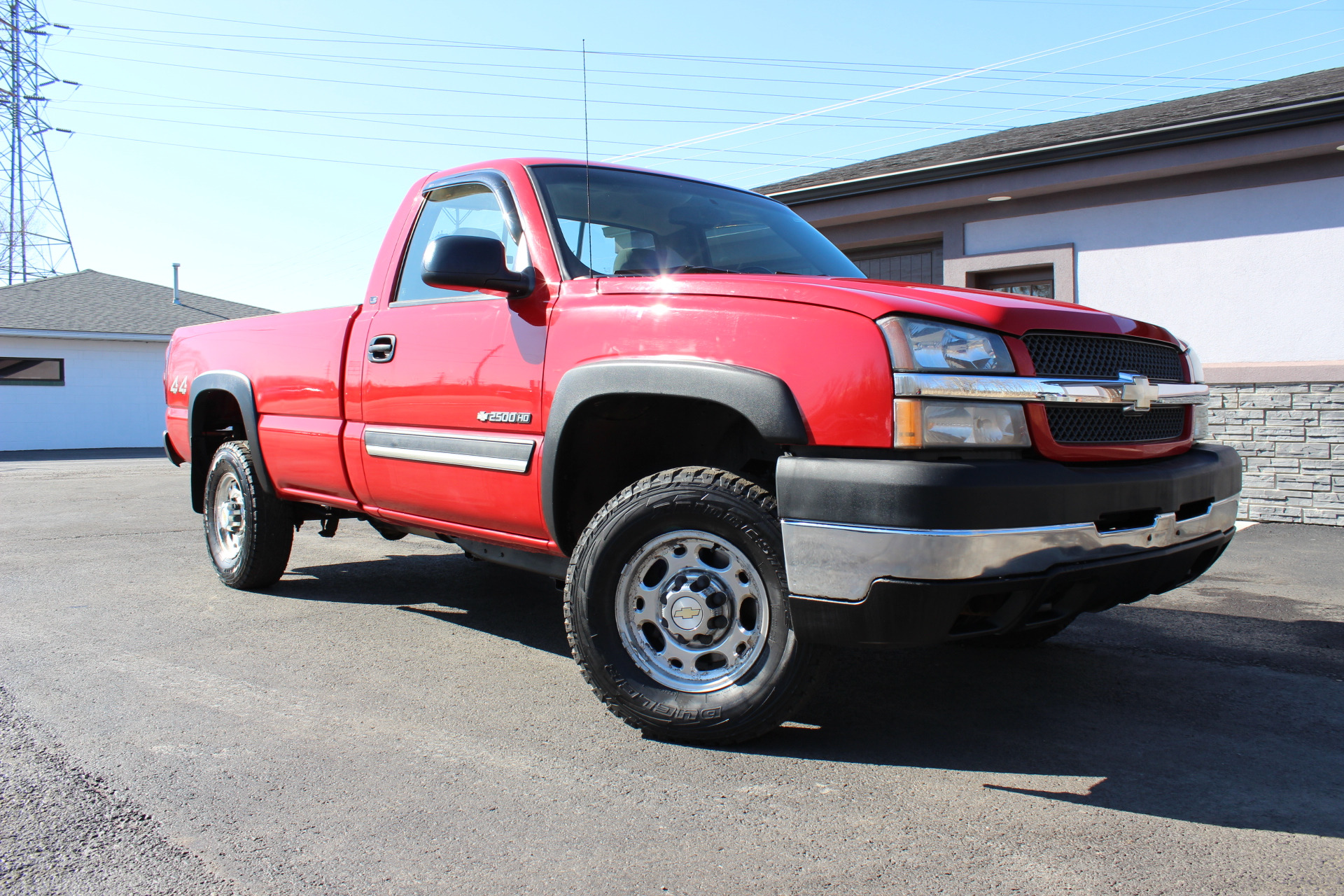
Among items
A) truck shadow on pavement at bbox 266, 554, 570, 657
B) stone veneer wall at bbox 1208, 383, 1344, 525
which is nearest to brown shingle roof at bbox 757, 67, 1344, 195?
stone veneer wall at bbox 1208, 383, 1344, 525

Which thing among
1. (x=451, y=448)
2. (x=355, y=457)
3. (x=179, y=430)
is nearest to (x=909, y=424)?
(x=451, y=448)

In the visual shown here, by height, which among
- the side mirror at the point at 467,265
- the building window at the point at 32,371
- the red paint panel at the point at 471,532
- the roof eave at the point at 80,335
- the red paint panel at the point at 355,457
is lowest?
the red paint panel at the point at 471,532

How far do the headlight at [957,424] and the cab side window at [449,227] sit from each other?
197cm

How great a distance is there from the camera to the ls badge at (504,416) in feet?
12.3

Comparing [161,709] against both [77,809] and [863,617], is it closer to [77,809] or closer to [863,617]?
[77,809]

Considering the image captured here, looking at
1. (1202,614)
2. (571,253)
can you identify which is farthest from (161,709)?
(1202,614)

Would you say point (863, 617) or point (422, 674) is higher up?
point (863, 617)

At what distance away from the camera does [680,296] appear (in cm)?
327

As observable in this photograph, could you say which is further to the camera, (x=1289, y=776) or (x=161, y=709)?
(x=161, y=709)

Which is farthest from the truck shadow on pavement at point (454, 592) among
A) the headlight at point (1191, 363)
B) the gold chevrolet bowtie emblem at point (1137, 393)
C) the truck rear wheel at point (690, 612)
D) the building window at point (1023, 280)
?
the building window at point (1023, 280)

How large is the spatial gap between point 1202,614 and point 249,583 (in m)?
5.29

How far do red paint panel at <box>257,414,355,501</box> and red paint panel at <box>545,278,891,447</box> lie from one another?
70.4 inches

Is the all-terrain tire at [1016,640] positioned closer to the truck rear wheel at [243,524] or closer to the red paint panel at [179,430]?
the truck rear wheel at [243,524]

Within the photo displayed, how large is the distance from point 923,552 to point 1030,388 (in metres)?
0.60
